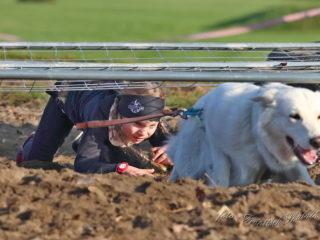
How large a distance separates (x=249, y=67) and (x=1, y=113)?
3968mm

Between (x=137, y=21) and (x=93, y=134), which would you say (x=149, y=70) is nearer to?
(x=93, y=134)

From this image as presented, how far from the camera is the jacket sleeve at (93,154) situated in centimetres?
570

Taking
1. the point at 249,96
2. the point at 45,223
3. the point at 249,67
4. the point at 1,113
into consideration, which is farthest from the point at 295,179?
the point at 1,113

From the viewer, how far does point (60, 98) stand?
21.0 feet

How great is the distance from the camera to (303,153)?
15.2 ft

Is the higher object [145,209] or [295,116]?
[295,116]

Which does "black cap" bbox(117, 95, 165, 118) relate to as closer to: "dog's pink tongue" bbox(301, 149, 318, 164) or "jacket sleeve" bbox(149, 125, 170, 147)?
"jacket sleeve" bbox(149, 125, 170, 147)

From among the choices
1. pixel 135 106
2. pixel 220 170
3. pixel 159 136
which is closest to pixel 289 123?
pixel 220 170

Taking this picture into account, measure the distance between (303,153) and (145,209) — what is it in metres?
1.28

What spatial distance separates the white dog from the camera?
456 cm

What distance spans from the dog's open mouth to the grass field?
1547cm

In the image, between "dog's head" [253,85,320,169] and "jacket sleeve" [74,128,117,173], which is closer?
"dog's head" [253,85,320,169]

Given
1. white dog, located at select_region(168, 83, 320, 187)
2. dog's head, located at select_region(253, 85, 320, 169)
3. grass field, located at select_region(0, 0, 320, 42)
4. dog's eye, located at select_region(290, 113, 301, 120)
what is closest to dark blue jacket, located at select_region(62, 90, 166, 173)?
white dog, located at select_region(168, 83, 320, 187)

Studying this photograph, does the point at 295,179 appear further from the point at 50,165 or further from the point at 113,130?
the point at 50,165
